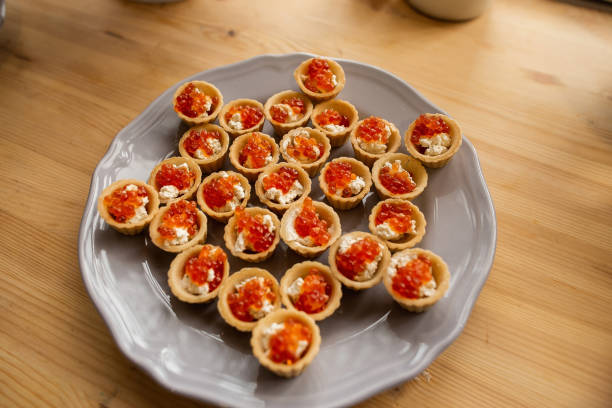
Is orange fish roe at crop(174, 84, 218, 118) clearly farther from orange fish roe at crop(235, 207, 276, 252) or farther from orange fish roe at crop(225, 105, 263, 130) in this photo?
orange fish roe at crop(235, 207, 276, 252)

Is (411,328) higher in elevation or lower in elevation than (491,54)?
lower

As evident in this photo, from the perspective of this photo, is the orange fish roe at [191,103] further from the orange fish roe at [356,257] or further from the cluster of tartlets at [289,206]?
the orange fish roe at [356,257]

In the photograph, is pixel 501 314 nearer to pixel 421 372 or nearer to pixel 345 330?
pixel 421 372

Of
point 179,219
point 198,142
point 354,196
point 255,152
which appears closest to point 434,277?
point 354,196

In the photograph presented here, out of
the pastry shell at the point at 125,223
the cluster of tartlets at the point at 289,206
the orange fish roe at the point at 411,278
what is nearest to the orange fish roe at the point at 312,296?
the cluster of tartlets at the point at 289,206

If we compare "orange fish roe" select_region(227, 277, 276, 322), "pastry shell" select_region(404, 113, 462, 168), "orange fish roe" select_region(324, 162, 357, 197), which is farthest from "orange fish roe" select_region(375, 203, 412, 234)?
"orange fish roe" select_region(227, 277, 276, 322)

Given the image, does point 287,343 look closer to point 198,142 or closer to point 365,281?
point 365,281

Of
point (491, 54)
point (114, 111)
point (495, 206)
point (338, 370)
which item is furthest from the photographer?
point (491, 54)

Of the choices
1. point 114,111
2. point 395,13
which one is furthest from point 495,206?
point 114,111
